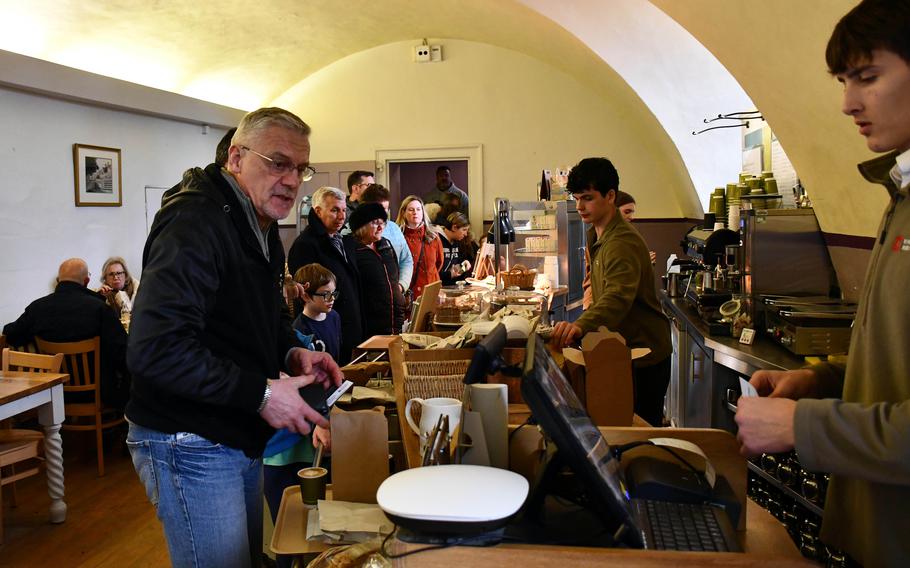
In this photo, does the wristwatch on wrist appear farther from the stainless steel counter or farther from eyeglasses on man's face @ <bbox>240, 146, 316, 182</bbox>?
the stainless steel counter

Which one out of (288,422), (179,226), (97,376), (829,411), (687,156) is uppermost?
(687,156)

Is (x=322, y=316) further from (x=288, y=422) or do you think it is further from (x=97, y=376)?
(x=97, y=376)

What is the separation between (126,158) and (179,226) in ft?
25.4

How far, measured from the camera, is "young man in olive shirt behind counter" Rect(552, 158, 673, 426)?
11.2 ft

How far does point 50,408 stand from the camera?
14.8 feet

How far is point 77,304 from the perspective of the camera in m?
5.52

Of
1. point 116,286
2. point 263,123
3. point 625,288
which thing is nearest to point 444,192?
point 116,286

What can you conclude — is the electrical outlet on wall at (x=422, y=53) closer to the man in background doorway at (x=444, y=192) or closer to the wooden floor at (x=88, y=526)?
the man in background doorway at (x=444, y=192)

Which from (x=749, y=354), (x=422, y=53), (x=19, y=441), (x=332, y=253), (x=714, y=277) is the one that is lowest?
(x=19, y=441)

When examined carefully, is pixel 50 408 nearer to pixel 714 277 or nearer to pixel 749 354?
pixel 749 354

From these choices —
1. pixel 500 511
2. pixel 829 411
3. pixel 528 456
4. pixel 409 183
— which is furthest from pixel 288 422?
pixel 409 183

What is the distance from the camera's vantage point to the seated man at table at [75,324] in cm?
548

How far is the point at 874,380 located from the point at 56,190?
7.99 m

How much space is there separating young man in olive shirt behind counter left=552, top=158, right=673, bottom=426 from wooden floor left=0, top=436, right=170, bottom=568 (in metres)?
2.66
